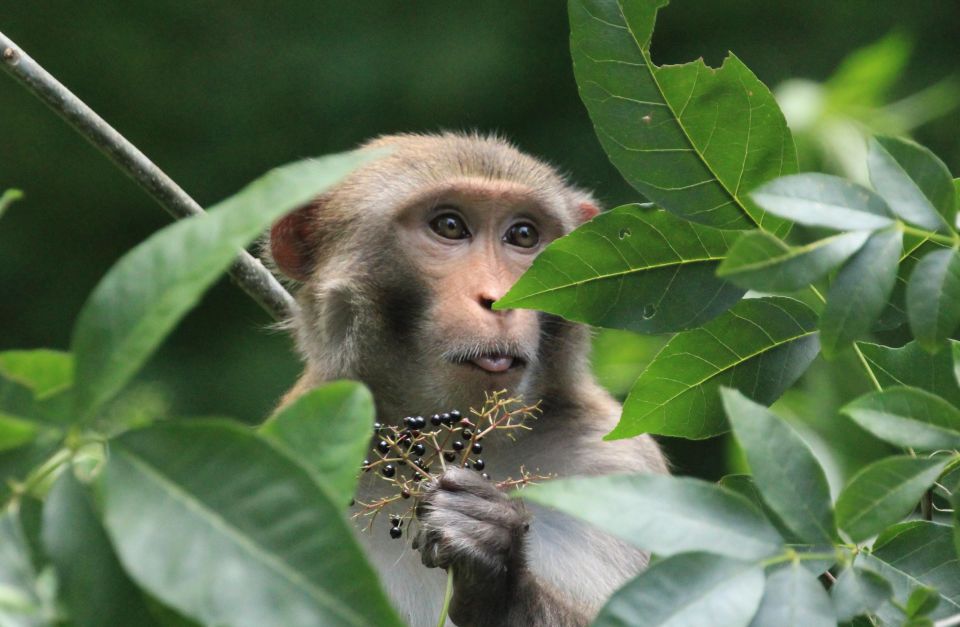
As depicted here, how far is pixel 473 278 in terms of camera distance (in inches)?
159

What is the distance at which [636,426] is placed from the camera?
8.55 ft

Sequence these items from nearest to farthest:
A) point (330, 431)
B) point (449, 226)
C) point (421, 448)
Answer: point (330, 431)
point (421, 448)
point (449, 226)

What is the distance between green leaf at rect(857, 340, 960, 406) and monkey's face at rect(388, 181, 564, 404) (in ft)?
3.82

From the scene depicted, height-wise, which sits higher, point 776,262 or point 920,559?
point 776,262

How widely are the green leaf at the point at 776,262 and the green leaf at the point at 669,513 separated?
0.30m

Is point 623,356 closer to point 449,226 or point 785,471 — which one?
point 449,226

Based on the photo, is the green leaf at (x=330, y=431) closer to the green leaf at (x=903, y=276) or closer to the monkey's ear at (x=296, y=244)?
the green leaf at (x=903, y=276)

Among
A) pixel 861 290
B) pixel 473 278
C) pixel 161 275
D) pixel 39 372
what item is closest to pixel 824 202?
pixel 861 290

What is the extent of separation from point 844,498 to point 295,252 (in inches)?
120

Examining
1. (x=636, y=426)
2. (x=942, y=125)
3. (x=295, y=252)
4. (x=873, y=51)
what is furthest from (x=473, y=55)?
(x=636, y=426)

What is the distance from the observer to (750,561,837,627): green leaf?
1.72m

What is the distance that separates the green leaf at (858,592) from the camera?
1.79 metres

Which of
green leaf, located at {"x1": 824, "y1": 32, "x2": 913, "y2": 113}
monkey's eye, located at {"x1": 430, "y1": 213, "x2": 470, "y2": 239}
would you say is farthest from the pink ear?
green leaf, located at {"x1": 824, "y1": 32, "x2": 913, "y2": 113}

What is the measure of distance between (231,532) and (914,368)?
5.25 feet
